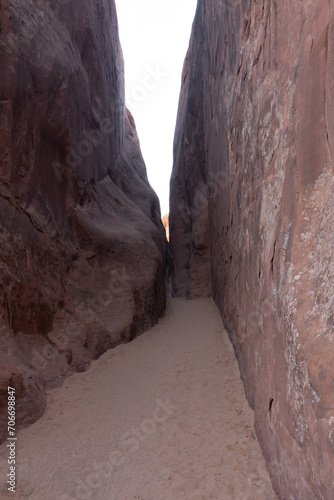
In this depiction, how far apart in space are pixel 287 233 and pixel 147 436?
2812 millimetres

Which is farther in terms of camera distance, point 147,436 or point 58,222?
point 58,222

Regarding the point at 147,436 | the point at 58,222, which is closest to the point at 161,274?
the point at 58,222

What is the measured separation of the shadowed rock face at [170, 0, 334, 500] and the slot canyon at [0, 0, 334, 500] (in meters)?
0.02

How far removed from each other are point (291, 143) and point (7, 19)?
5.30 metres

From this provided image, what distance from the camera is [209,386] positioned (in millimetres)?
5312

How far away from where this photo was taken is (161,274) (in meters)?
9.87

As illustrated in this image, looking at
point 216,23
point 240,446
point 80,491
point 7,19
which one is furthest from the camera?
point 216,23

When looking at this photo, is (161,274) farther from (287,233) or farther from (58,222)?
(287,233)

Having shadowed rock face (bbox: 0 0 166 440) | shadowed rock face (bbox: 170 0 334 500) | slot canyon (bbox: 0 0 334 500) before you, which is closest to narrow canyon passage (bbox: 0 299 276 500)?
slot canyon (bbox: 0 0 334 500)

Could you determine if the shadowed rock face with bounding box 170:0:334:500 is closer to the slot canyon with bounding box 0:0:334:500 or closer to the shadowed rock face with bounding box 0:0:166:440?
the slot canyon with bounding box 0:0:334:500

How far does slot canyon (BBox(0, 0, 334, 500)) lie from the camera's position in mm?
2627

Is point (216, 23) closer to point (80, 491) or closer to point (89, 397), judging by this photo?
point (89, 397)

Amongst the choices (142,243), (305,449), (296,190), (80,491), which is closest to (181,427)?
(80,491)

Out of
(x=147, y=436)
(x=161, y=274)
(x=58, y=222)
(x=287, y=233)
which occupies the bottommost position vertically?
(x=147, y=436)
